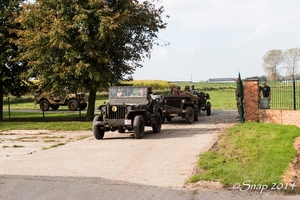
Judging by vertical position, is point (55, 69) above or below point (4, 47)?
below

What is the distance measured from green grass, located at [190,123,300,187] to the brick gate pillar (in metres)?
3.77

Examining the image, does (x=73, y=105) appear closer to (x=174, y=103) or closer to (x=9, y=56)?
(x=9, y=56)

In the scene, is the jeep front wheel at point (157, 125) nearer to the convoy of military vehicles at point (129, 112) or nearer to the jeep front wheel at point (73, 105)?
the convoy of military vehicles at point (129, 112)

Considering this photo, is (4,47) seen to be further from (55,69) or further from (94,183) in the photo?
(94,183)

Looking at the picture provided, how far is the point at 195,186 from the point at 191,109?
40.8 feet

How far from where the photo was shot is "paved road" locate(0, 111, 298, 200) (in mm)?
7004

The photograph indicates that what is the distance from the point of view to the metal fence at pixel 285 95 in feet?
53.6

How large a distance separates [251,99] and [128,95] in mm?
5532

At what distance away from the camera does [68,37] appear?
19.4 metres

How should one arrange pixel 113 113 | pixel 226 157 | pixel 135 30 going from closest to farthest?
1. pixel 226 157
2. pixel 113 113
3. pixel 135 30

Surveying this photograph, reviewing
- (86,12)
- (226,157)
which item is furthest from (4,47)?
(226,157)

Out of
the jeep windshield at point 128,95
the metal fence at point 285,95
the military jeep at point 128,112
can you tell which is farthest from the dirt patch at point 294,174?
the metal fence at point 285,95

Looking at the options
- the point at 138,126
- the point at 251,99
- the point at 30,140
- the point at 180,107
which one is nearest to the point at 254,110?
the point at 251,99

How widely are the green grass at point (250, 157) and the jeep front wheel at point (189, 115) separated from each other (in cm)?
532
